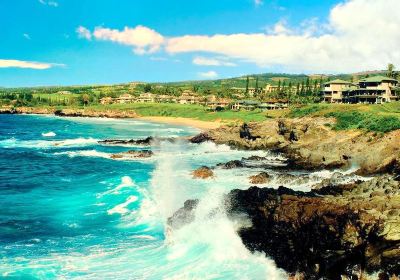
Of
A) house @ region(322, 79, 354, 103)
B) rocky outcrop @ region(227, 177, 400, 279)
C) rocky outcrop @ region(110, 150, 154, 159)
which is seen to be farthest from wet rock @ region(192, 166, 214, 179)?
house @ region(322, 79, 354, 103)

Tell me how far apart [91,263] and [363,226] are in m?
14.0

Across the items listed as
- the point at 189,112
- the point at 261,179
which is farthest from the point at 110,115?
the point at 261,179

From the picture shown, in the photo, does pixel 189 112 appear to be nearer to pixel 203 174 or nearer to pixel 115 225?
pixel 203 174

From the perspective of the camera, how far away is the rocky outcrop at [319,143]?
4528 centimetres

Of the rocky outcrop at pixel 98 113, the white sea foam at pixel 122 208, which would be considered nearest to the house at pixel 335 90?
the rocky outcrop at pixel 98 113

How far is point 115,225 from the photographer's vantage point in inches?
1183

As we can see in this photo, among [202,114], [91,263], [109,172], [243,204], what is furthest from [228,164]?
[202,114]

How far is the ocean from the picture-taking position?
2248 cm

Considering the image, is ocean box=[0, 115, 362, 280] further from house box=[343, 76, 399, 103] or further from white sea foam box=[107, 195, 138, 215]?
house box=[343, 76, 399, 103]

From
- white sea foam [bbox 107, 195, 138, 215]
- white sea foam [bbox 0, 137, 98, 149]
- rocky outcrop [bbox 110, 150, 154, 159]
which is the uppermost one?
rocky outcrop [bbox 110, 150, 154, 159]

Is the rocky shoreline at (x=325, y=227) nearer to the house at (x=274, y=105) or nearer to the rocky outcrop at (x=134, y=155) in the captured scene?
the rocky outcrop at (x=134, y=155)

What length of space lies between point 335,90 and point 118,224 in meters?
99.1

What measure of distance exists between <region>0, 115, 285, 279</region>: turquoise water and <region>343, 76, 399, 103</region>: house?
61384 mm

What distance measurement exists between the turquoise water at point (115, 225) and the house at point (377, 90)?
61.4m
